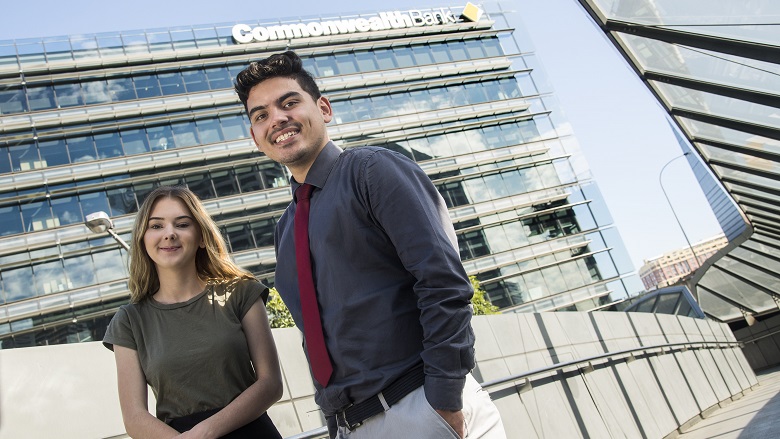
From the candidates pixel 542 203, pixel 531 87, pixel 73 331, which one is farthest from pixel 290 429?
pixel 531 87

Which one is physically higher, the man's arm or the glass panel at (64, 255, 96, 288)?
the glass panel at (64, 255, 96, 288)

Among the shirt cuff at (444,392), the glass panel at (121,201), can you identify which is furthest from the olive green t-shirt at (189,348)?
the glass panel at (121,201)

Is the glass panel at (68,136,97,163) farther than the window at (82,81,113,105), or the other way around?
the window at (82,81,113,105)

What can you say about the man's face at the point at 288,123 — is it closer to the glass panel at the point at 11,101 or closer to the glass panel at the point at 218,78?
the glass panel at the point at 11,101

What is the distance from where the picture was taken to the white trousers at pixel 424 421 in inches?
74.5

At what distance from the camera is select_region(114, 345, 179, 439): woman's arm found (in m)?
2.25

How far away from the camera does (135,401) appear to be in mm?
2332

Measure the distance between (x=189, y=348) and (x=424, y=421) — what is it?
0.96m

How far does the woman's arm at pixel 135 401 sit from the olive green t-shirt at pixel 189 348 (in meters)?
0.03

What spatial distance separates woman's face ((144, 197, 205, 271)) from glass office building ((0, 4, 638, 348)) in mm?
32435

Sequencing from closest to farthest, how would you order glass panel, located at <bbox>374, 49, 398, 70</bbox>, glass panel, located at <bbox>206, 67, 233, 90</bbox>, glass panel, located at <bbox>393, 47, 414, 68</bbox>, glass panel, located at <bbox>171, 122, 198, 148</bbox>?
glass panel, located at <bbox>171, 122, 198, 148</bbox> < glass panel, located at <bbox>206, 67, 233, 90</bbox> < glass panel, located at <bbox>374, 49, 398, 70</bbox> < glass panel, located at <bbox>393, 47, 414, 68</bbox>

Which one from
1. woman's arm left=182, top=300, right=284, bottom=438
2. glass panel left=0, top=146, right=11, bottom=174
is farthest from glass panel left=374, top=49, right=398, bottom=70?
woman's arm left=182, top=300, right=284, bottom=438

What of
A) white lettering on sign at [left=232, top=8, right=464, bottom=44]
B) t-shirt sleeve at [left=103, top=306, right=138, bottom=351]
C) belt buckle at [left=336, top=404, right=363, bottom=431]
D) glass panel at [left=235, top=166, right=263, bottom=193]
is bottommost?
belt buckle at [left=336, top=404, right=363, bottom=431]

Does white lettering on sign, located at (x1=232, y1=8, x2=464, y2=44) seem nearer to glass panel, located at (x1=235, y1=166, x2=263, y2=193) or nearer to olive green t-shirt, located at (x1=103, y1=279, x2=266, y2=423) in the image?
glass panel, located at (x1=235, y1=166, x2=263, y2=193)
